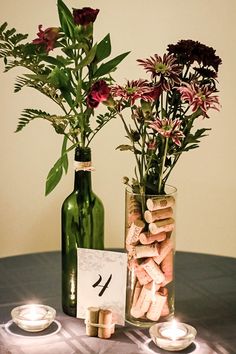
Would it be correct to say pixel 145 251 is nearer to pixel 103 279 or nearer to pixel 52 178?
pixel 103 279

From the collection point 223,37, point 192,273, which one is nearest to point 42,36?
point 192,273

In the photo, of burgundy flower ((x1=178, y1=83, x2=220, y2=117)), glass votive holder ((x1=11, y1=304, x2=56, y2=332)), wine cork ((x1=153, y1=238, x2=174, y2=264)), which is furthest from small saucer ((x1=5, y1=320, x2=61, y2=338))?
burgundy flower ((x1=178, y1=83, x2=220, y2=117))

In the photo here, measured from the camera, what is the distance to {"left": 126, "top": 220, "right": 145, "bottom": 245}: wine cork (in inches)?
58.1

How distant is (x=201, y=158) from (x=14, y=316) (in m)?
1.58

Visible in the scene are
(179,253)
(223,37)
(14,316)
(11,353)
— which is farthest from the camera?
(223,37)

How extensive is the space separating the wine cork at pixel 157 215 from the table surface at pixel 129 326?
247 millimetres

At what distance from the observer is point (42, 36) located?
4.87ft

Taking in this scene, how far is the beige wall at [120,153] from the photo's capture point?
9.02 feet

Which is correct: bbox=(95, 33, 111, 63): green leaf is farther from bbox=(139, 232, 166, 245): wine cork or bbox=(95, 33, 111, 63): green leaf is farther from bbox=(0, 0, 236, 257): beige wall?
bbox=(0, 0, 236, 257): beige wall

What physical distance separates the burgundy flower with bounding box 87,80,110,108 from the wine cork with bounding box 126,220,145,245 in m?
0.26

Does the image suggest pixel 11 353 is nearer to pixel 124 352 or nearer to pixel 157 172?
pixel 124 352

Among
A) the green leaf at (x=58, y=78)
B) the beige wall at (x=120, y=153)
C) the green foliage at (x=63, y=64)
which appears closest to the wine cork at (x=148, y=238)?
the green foliage at (x=63, y=64)

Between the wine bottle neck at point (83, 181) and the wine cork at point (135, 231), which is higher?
the wine bottle neck at point (83, 181)

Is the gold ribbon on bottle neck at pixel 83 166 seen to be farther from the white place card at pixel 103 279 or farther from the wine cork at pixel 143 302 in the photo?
the wine cork at pixel 143 302
